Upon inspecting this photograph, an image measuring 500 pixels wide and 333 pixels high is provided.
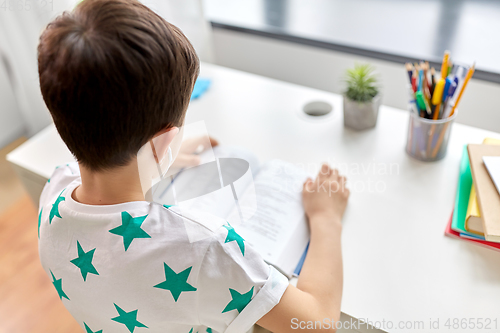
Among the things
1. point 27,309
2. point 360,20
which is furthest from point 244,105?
point 27,309

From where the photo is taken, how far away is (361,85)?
0.96m

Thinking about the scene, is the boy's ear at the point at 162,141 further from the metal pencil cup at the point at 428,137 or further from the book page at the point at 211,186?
the metal pencil cup at the point at 428,137

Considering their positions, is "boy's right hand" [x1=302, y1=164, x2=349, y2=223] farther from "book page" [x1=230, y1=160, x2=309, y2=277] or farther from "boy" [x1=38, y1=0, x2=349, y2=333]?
"boy" [x1=38, y1=0, x2=349, y2=333]

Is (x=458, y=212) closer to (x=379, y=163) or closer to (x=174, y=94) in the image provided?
(x=379, y=163)

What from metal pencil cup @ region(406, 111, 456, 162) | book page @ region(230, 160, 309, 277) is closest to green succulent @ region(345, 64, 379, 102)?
metal pencil cup @ region(406, 111, 456, 162)

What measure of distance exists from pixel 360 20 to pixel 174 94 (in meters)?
1.47

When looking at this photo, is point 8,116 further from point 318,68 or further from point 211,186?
point 211,186

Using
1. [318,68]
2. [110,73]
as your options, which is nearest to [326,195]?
[110,73]

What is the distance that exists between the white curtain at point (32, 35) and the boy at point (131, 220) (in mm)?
954

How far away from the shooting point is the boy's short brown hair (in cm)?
40

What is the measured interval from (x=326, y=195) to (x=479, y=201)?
0.28 m

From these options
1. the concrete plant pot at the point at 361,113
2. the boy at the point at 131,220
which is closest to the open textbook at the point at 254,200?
the boy at the point at 131,220

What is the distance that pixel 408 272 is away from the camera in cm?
69

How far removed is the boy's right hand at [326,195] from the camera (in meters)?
0.78
